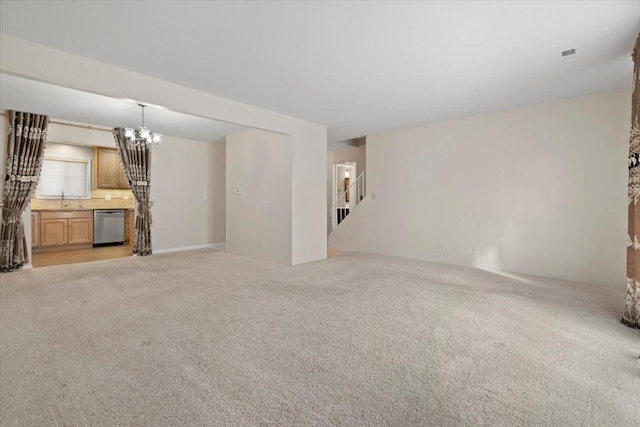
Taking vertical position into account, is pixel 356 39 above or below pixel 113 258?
above

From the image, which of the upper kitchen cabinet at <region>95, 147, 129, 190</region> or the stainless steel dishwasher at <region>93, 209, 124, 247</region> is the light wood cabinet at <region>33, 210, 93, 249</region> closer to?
the stainless steel dishwasher at <region>93, 209, 124, 247</region>

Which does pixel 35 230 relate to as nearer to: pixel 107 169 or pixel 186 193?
pixel 107 169

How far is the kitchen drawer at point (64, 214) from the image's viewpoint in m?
6.66

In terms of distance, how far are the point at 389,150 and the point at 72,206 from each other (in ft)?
25.3

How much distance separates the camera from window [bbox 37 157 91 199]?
23.0 feet

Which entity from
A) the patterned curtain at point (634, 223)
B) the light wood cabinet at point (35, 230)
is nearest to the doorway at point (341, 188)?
the patterned curtain at point (634, 223)

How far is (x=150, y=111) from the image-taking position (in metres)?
4.91

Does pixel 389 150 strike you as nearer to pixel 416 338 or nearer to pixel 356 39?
pixel 356 39

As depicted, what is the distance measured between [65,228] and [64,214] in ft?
1.08

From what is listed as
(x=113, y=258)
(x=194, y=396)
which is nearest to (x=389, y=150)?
(x=194, y=396)

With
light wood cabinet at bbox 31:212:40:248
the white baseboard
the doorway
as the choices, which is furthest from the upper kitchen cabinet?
the doorway

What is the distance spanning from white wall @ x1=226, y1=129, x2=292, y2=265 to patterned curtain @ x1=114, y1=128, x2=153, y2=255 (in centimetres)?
171

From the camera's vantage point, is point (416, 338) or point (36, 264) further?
point (36, 264)

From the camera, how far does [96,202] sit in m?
7.65
